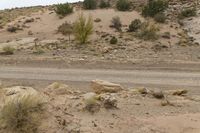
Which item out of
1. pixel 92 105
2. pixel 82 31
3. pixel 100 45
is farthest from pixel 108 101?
pixel 82 31

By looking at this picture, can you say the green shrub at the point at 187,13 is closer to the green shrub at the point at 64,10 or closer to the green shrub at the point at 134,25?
the green shrub at the point at 134,25

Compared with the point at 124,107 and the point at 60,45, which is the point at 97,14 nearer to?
the point at 60,45

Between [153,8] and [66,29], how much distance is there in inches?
357

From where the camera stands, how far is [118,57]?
99.8 ft

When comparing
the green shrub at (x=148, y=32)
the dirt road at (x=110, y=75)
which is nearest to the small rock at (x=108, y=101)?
the dirt road at (x=110, y=75)

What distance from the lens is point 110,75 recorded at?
2364cm

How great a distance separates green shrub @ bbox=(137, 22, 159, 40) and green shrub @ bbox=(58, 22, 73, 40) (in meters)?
5.40

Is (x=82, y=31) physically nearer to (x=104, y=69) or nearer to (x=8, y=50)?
(x=8, y=50)

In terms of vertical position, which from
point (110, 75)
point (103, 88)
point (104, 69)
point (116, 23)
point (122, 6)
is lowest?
point (104, 69)

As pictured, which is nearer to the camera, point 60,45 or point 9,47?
point 9,47

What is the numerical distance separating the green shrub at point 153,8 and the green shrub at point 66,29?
290 inches

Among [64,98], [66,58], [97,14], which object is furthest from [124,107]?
[97,14]

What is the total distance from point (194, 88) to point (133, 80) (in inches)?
130

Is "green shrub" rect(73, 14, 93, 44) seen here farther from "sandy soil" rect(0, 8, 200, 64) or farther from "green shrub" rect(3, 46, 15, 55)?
"green shrub" rect(3, 46, 15, 55)
